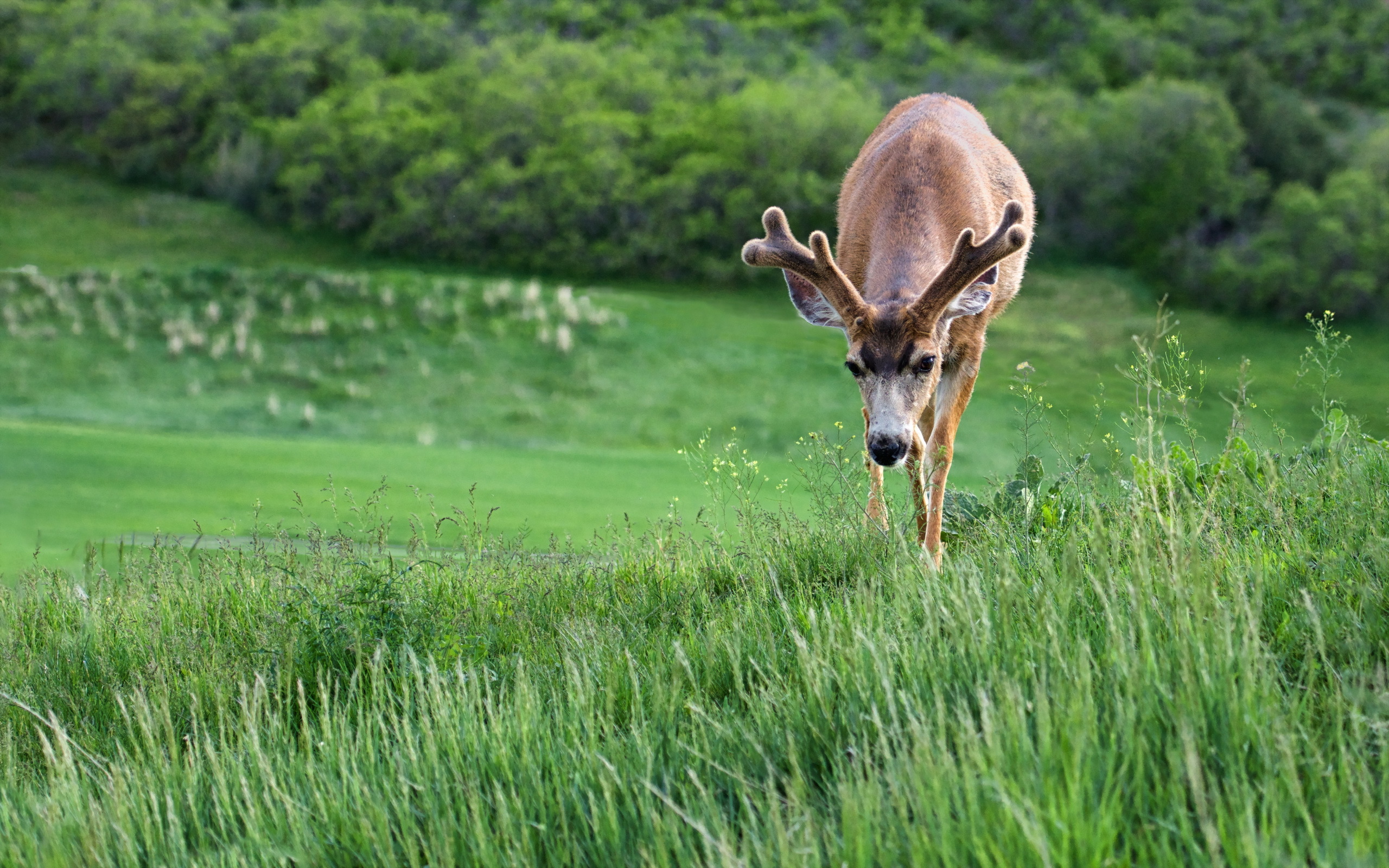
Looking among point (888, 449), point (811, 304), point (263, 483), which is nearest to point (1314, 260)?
point (263, 483)

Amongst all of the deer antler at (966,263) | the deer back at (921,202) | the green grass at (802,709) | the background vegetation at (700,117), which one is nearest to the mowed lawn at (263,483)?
the green grass at (802,709)

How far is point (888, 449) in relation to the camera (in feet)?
13.9

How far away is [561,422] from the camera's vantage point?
26.3 meters

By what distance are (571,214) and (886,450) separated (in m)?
27.0

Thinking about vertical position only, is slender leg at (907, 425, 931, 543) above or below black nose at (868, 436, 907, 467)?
below

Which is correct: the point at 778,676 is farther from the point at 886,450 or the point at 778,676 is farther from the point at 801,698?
the point at 886,450

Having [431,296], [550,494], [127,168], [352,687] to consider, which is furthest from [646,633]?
[127,168]

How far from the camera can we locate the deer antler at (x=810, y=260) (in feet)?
15.6

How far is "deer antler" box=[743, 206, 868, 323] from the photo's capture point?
4.75 m

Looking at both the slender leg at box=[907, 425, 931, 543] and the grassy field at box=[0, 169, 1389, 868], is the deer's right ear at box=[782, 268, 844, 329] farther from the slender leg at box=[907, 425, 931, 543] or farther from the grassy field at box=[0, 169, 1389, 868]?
the slender leg at box=[907, 425, 931, 543]

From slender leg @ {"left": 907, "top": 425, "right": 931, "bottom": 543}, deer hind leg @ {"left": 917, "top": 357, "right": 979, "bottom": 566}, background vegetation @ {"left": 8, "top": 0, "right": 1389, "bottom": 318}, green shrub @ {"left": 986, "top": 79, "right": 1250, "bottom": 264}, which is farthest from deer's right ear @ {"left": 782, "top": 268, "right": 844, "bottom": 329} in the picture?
green shrub @ {"left": 986, "top": 79, "right": 1250, "bottom": 264}

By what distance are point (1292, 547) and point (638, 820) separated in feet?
7.13

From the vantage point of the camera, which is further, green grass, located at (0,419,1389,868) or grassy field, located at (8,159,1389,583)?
grassy field, located at (8,159,1389,583)

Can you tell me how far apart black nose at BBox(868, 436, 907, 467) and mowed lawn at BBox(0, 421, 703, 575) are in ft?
10.1
